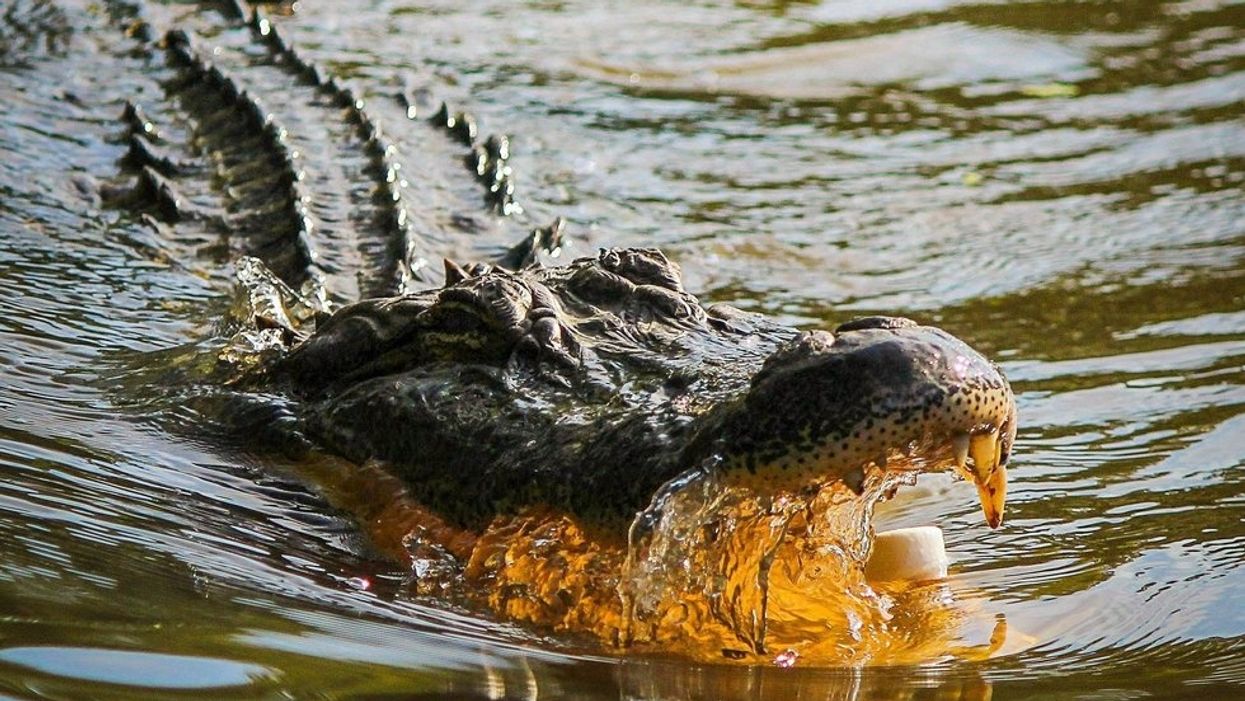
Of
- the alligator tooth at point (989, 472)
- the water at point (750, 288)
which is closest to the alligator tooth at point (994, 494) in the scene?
the alligator tooth at point (989, 472)

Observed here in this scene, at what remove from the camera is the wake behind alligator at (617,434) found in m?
3.02

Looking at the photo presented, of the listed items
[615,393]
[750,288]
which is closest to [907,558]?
[615,393]

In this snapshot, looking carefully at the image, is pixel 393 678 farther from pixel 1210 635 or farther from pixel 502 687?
pixel 1210 635

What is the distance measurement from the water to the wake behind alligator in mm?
142

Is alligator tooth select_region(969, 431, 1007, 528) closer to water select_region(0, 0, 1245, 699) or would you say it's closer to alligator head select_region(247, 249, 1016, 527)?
alligator head select_region(247, 249, 1016, 527)

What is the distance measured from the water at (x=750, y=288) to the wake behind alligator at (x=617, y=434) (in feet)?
0.47

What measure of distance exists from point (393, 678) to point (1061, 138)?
6291 millimetres

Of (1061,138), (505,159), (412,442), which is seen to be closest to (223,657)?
(412,442)

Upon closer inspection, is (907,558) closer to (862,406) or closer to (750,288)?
(862,406)

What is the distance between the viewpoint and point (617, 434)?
Result: 11.2ft

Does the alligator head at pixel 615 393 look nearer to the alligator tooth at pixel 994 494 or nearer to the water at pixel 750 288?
the alligator tooth at pixel 994 494

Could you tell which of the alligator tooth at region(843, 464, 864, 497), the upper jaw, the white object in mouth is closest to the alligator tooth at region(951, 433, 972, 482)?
the upper jaw

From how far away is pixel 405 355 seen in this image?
4.20m

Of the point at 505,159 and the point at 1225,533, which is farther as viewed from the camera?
the point at 505,159
